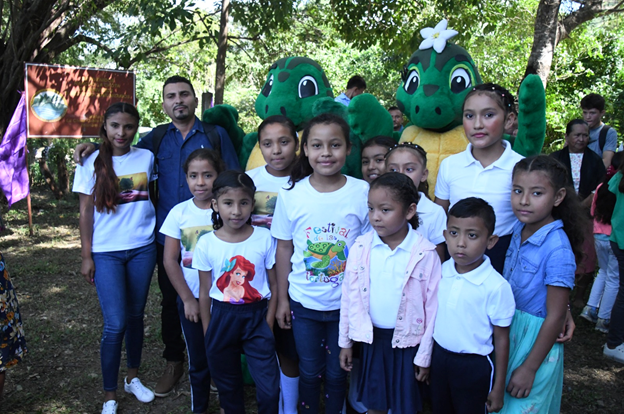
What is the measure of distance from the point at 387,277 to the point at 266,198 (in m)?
0.89

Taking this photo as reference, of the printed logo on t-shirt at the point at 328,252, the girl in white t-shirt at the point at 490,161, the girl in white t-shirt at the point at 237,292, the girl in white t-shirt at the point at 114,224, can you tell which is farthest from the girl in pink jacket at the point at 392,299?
the girl in white t-shirt at the point at 114,224

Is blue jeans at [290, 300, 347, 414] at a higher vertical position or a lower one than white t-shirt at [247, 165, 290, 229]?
lower

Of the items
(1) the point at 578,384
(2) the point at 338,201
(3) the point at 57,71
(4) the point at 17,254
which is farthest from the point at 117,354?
(3) the point at 57,71

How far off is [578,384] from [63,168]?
1126cm

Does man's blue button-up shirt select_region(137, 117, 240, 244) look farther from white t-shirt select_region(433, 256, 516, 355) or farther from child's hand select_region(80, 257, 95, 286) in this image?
white t-shirt select_region(433, 256, 516, 355)

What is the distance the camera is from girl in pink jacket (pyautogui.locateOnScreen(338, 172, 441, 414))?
2.12 m

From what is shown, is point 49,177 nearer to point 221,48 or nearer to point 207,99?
point 221,48

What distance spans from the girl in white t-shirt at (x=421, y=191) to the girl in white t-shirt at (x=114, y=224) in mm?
1482

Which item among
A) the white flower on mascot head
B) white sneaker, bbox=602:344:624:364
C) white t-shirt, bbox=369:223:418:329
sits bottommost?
white sneaker, bbox=602:344:624:364

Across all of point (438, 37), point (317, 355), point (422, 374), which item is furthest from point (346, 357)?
point (438, 37)

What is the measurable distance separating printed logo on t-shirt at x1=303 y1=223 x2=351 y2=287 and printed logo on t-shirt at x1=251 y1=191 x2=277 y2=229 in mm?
417

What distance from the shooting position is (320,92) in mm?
3479

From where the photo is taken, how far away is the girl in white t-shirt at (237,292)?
2.48m

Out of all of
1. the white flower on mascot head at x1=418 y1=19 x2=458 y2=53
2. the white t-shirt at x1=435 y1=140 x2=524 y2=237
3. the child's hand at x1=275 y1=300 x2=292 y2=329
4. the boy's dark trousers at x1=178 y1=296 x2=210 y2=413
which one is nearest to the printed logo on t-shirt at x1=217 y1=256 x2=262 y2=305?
the child's hand at x1=275 y1=300 x2=292 y2=329
